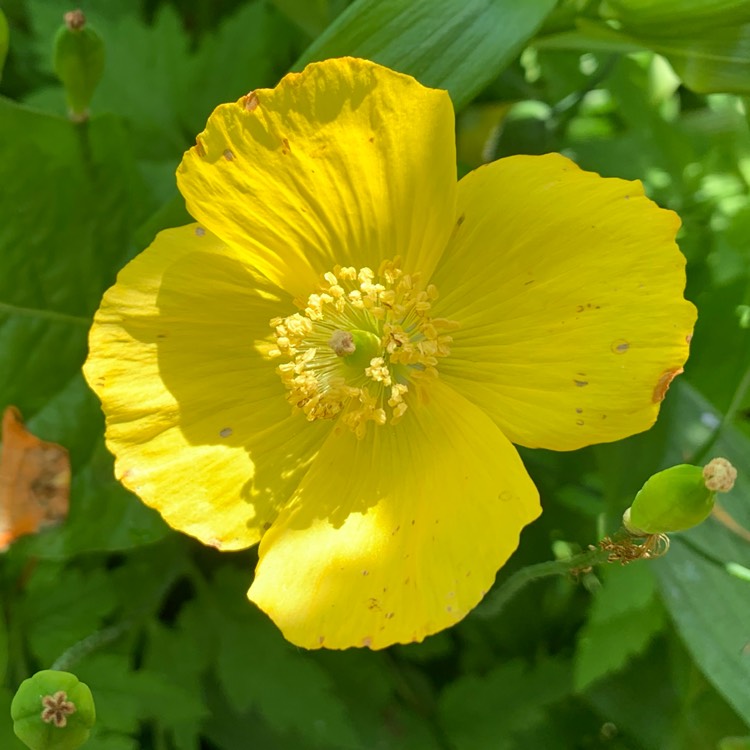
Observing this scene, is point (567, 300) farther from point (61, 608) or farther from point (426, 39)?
point (61, 608)

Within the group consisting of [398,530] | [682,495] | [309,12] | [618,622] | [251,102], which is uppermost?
[251,102]

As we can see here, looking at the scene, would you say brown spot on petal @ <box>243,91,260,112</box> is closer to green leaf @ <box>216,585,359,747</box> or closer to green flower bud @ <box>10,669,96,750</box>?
green flower bud @ <box>10,669,96,750</box>

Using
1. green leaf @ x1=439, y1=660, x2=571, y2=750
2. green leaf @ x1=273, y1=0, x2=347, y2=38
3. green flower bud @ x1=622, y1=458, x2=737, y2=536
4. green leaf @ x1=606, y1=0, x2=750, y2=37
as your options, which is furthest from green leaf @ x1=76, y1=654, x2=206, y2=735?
green leaf @ x1=606, y1=0, x2=750, y2=37

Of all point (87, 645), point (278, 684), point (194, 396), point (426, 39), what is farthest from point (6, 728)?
point (426, 39)

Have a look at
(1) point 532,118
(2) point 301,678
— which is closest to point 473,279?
(1) point 532,118

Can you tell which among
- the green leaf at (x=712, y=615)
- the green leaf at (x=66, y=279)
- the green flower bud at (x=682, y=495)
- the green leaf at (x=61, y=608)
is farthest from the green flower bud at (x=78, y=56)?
the green leaf at (x=712, y=615)

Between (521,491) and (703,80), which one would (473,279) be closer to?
(521,491)
